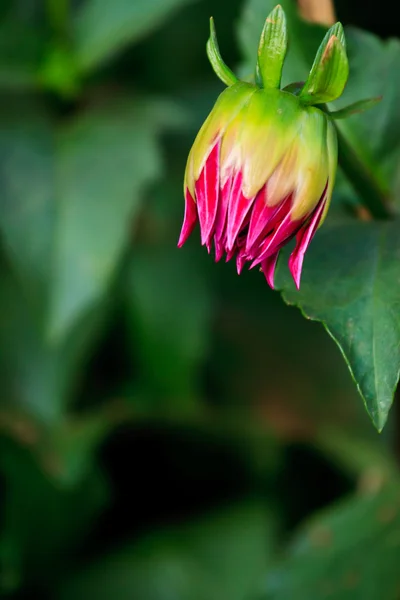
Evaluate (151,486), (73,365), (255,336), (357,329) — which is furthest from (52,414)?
(357,329)

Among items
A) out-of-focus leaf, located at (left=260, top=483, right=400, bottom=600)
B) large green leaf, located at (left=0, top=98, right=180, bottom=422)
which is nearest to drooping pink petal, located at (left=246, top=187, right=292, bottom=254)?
large green leaf, located at (left=0, top=98, right=180, bottom=422)

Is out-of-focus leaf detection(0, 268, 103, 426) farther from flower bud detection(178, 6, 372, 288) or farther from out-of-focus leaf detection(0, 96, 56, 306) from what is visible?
flower bud detection(178, 6, 372, 288)

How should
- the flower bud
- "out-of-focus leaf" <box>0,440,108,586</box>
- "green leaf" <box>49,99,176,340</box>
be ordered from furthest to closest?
"out-of-focus leaf" <box>0,440,108,586</box>
"green leaf" <box>49,99,176,340</box>
the flower bud

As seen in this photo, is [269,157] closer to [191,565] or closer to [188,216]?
[188,216]

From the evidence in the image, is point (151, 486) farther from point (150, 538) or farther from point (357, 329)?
point (357, 329)

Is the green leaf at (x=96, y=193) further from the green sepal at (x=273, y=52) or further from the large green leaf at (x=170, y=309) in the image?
the green sepal at (x=273, y=52)

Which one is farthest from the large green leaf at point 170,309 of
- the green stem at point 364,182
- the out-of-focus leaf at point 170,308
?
the green stem at point 364,182
